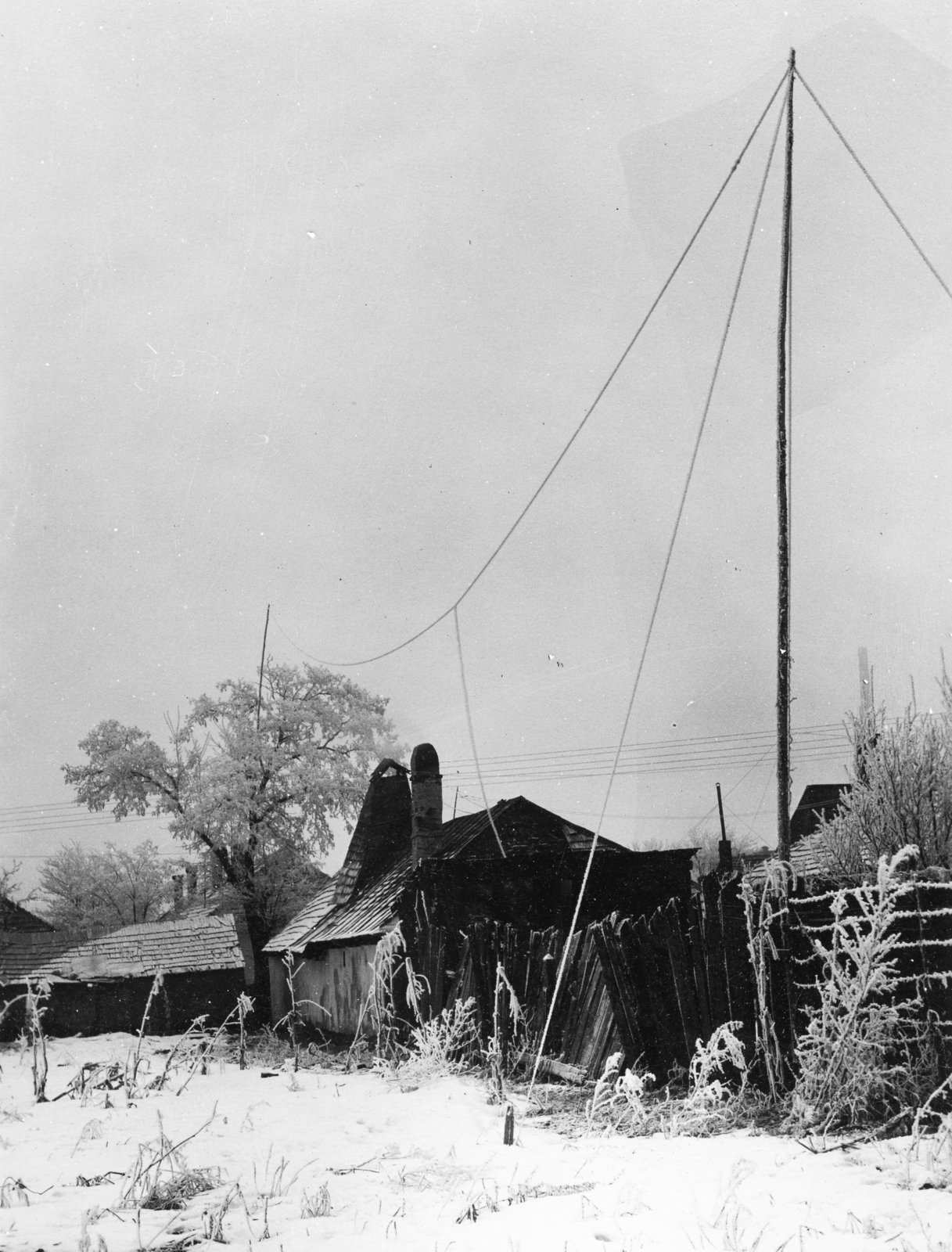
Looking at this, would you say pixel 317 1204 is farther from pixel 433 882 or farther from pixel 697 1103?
pixel 433 882

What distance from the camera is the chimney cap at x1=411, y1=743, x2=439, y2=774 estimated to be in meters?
20.3

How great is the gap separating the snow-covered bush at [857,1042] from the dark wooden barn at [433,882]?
617 centimetres

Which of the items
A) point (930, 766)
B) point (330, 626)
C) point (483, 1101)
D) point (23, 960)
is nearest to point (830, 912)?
point (930, 766)

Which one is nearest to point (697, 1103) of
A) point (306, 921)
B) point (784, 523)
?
point (784, 523)

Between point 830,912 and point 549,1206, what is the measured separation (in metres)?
3.54

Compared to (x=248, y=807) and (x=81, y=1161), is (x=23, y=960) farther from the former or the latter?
(x=81, y=1161)

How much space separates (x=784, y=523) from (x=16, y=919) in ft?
123

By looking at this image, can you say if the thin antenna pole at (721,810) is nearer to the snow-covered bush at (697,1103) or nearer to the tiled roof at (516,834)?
the tiled roof at (516,834)

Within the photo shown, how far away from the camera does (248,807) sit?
95.0ft

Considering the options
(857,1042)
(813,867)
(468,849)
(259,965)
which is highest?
(468,849)

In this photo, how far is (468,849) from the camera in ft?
60.7

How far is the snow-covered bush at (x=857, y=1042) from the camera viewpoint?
20.5 ft

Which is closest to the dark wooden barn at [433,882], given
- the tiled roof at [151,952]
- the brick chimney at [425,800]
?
the brick chimney at [425,800]

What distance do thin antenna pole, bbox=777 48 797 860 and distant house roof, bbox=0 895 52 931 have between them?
3400cm
